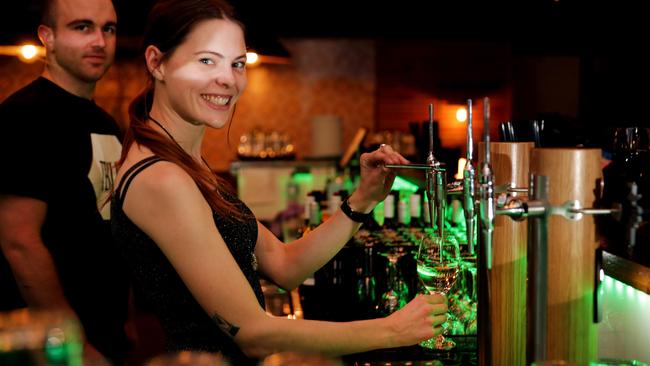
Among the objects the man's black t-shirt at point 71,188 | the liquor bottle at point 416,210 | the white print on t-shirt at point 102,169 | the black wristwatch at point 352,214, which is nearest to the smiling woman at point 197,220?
the black wristwatch at point 352,214

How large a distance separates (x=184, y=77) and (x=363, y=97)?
5787 millimetres

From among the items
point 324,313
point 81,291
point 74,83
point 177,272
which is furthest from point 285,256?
point 74,83

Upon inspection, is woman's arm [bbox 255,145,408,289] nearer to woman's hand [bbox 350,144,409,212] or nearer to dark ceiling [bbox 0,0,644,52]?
woman's hand [bbox 350,144,409,212]

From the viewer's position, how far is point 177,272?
151 centimetres

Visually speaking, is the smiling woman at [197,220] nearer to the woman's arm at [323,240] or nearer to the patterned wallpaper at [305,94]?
the woman's arm at [323,240]

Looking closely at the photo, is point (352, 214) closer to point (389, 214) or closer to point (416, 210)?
point (389, 214)

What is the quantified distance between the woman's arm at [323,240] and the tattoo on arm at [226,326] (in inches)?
21.2

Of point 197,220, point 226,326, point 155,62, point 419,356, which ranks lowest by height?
point 419,356

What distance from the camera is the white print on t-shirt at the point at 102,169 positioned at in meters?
2.54

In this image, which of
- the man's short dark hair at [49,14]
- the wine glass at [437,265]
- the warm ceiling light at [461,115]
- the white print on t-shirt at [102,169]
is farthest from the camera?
the warm ceiling light at [461,115]

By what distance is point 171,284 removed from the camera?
1573mm

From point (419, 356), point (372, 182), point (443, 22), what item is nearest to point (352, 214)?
point (372, 182)

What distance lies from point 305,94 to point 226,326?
19.6 feet

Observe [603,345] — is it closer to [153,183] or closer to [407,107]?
[153,183]
